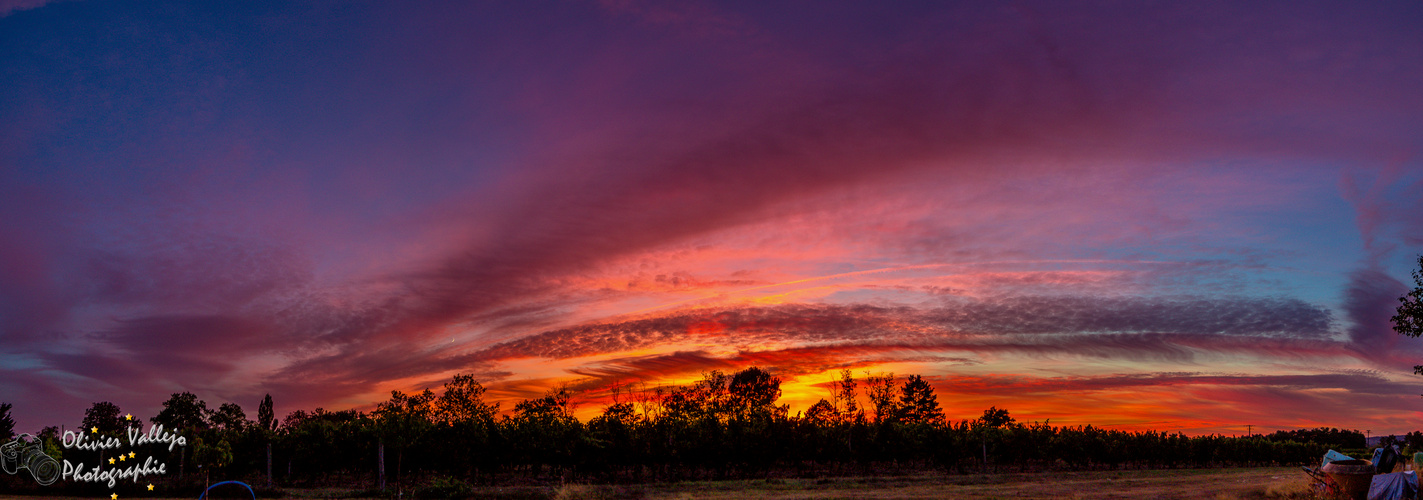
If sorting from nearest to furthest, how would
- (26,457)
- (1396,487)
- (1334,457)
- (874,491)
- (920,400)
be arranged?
(26,457) → (1396,487) → (1334,457) → (874,491) → (920,400)

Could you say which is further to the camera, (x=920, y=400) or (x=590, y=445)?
(x=920, y=400)

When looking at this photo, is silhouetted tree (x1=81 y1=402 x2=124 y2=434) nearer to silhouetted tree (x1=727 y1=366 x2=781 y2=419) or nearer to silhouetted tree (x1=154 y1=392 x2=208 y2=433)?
silhouetted tree (x1=154 y1=392 x2=208 y2=433)

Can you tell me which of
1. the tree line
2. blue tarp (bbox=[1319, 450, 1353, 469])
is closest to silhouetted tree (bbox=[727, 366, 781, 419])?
the tree line

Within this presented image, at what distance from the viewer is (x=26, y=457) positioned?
17578 mm

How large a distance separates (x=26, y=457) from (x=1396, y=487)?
110 ft

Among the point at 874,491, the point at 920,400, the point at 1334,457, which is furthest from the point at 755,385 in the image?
the point at 1334,457

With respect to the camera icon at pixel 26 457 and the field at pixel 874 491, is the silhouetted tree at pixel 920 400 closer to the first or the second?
the field at pixel 874 491

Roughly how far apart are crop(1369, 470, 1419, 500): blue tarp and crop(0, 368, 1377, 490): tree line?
2154 cm

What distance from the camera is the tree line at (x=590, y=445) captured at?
29109 mm

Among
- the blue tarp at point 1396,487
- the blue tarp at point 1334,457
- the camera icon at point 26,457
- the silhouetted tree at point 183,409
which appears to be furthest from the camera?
the silhouetted tree at point 183,409

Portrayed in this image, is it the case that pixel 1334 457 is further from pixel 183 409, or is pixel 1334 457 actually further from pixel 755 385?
pixel 183 409

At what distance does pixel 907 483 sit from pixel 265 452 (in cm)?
2587

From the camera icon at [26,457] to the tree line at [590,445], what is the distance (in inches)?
164

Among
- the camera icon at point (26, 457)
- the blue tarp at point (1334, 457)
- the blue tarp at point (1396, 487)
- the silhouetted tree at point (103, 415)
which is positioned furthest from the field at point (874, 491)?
the silhouetted tree at point (103, 415)
